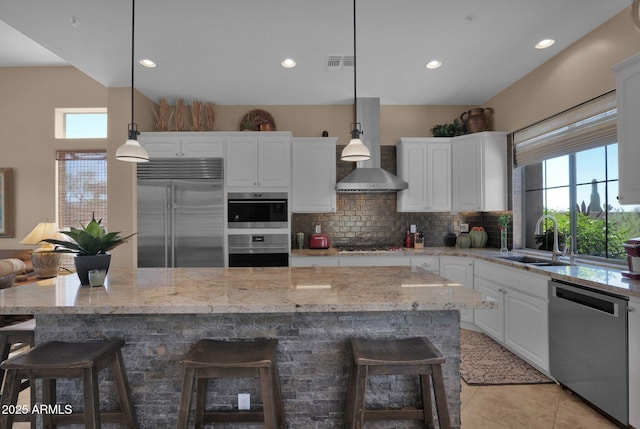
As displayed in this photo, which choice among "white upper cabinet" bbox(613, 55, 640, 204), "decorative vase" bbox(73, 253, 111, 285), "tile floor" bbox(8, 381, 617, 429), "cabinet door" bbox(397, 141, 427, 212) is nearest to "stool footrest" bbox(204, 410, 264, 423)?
"decorative vase" bbox(73, 253, 111, 285)

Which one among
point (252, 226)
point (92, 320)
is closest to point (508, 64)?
point (252, 226)

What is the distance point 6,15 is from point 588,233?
527 centimetres

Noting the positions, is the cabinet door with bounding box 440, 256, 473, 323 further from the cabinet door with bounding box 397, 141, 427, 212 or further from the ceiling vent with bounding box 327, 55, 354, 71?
the ceiling vent with bounding box 327, 55, 354, 71

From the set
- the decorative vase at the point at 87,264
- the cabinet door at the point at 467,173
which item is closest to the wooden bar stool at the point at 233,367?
the decorative vase at the point at 87,264

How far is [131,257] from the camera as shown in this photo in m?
3.98

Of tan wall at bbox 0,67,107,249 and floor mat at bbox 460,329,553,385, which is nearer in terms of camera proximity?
floor mat at bbox 460,329,553,385

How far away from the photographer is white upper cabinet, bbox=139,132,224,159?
3982 millimetres

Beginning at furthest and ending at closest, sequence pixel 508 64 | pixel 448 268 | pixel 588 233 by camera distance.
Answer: pixel 448 268, pixel 508 64, pixel 588 233

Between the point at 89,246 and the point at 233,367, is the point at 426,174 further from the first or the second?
the point at 89,246

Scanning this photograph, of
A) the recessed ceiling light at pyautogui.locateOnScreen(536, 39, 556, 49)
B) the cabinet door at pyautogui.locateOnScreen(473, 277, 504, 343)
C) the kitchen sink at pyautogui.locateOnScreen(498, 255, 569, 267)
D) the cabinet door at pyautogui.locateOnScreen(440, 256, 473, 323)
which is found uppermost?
the recessed ceiling light at pyautogui.locateOnScreen(536, 39, 556, 49)

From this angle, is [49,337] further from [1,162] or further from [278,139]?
[1,162]

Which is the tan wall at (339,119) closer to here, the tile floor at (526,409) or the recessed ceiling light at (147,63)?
the recessed ceiling light at (147,63)

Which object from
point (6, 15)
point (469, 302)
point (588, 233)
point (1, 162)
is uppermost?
point (6, 15)

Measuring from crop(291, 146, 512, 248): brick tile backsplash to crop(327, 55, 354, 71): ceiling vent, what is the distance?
133 cm
